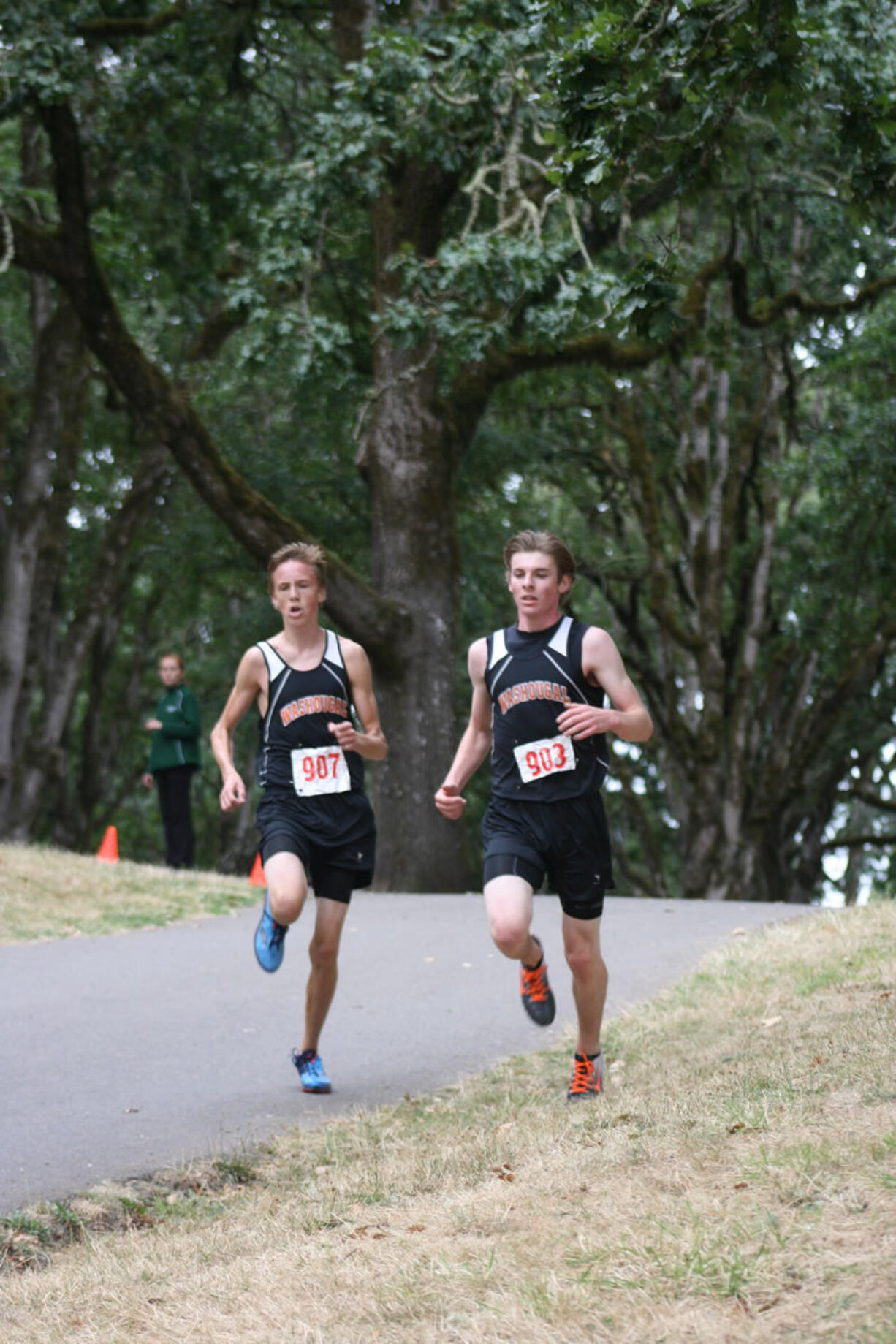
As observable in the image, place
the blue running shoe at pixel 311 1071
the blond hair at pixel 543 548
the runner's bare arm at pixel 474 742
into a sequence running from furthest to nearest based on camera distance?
1. the blue running shoe at pixel 311 1071
2. the runner's bare arm at pixel 474 742
3. the blond hair at pixel 543 548

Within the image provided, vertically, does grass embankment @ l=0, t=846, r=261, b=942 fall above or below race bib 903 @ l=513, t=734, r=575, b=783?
below

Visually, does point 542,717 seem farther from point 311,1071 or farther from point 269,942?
point 311,1071

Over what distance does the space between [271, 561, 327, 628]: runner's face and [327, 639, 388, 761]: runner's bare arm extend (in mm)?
222

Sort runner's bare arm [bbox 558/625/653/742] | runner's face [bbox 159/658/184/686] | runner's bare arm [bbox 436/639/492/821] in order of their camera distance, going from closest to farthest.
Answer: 1. runner's bare arm [bbox 558/625/653/742]
2. runner's bare arm [bbox 436/639/492/821]
3. runner's face [bbox 159/658/184/686]

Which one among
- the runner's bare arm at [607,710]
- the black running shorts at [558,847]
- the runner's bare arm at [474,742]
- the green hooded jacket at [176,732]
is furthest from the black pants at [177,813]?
the runner's bare arm at [607,710]

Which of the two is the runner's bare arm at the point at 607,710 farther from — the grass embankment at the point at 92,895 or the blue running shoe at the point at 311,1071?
the grass embankment at the point at 92,895

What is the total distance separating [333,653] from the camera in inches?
266

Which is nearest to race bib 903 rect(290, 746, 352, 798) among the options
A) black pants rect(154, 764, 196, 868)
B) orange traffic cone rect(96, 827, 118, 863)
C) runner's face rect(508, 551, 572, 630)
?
runner's face rect(508, 551, 572, 630)

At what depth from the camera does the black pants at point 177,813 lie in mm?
15133

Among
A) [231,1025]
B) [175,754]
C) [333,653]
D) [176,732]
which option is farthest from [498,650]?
[175,754]

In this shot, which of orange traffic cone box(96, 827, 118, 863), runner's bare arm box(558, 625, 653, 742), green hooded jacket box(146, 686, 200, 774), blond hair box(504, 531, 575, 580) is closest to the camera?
runner's bare arm box(558, 625, 653, 742)

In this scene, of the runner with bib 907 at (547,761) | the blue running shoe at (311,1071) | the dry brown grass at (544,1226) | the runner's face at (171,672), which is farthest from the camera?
the runner's face at (171,672)

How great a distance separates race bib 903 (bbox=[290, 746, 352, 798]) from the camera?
261 inches

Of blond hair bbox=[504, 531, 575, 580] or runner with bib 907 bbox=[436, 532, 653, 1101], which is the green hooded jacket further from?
blond hair bbox=[504, 531, 575, 580]
